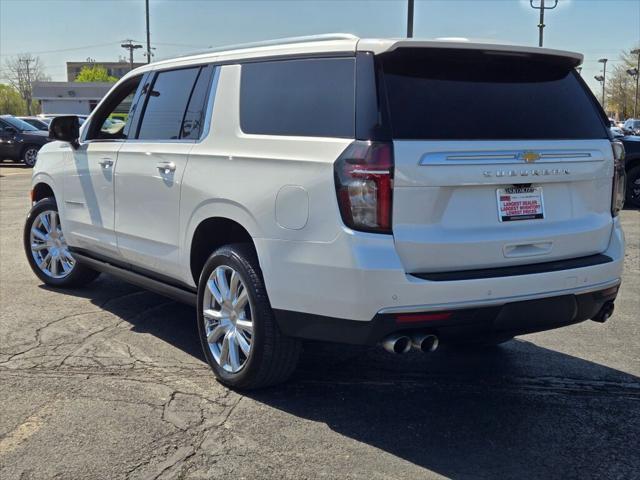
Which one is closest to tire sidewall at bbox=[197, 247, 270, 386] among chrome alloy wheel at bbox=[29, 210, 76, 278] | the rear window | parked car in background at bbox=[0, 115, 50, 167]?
the rear window

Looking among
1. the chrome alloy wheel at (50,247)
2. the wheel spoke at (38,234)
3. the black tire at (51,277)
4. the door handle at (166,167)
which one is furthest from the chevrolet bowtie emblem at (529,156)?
the wheel spoke at (38,234)

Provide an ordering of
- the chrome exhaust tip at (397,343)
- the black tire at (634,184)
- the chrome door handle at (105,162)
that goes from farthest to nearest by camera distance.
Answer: the black tire at (634,184)
the chrome door handle at (105,162)
the chrome exhaust tip at (397,343)

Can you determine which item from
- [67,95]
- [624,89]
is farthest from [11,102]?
[624,89]

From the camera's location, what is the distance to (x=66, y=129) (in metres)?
5.95

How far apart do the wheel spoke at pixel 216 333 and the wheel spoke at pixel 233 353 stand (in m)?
0.09

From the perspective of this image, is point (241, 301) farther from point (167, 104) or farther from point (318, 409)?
point (167, 104)

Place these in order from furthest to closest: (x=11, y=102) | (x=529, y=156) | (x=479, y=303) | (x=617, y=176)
A: (x=11, y=102) → (x=617, y=176) → (x=529, y=156) → (x=479, y=303)

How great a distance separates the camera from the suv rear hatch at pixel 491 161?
353 centimetres

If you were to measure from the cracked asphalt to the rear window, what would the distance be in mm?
1500

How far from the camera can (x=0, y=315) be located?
587 cm

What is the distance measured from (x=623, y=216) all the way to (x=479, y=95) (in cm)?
943

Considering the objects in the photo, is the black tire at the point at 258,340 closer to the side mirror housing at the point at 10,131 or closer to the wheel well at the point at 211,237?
the wheel well at the point at 211,237

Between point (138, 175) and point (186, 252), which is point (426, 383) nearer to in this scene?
point (186, 252)

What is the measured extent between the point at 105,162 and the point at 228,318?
1.88 m
